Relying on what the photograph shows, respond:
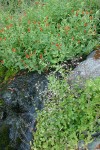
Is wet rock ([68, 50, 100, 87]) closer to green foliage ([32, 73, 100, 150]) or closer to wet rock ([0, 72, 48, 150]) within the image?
green foliage ([32, 73, 100, 150])

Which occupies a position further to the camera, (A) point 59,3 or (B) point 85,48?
(A) point 59,3

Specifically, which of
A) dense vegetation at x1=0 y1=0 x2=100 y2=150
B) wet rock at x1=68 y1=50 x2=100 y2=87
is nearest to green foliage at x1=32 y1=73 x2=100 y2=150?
dense vegetation at x1=0 y1=0 x2=100 y2=150

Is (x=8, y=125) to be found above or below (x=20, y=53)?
below

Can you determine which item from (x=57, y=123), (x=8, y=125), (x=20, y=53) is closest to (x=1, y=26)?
(x=20, y=53)

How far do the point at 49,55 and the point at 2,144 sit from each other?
1.48 m

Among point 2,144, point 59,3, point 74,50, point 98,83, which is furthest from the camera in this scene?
point 59,3

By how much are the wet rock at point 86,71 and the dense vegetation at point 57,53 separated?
0.16m

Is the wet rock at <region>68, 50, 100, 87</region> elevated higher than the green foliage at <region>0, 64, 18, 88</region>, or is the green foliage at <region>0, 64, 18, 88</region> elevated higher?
the wet rock at <region>68, 50, 100, 87</region>

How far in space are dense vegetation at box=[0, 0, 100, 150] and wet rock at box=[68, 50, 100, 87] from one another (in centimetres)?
16

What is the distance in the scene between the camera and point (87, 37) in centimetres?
571

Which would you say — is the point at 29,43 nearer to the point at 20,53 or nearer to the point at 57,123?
the point at 20,53

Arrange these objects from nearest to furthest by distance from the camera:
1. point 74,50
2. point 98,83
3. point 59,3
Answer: point 98,83 < point 74,50 < point 59,3

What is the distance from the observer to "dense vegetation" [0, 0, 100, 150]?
4113mm

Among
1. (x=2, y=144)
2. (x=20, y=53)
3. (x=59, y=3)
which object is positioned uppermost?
(x=59, y=3)
